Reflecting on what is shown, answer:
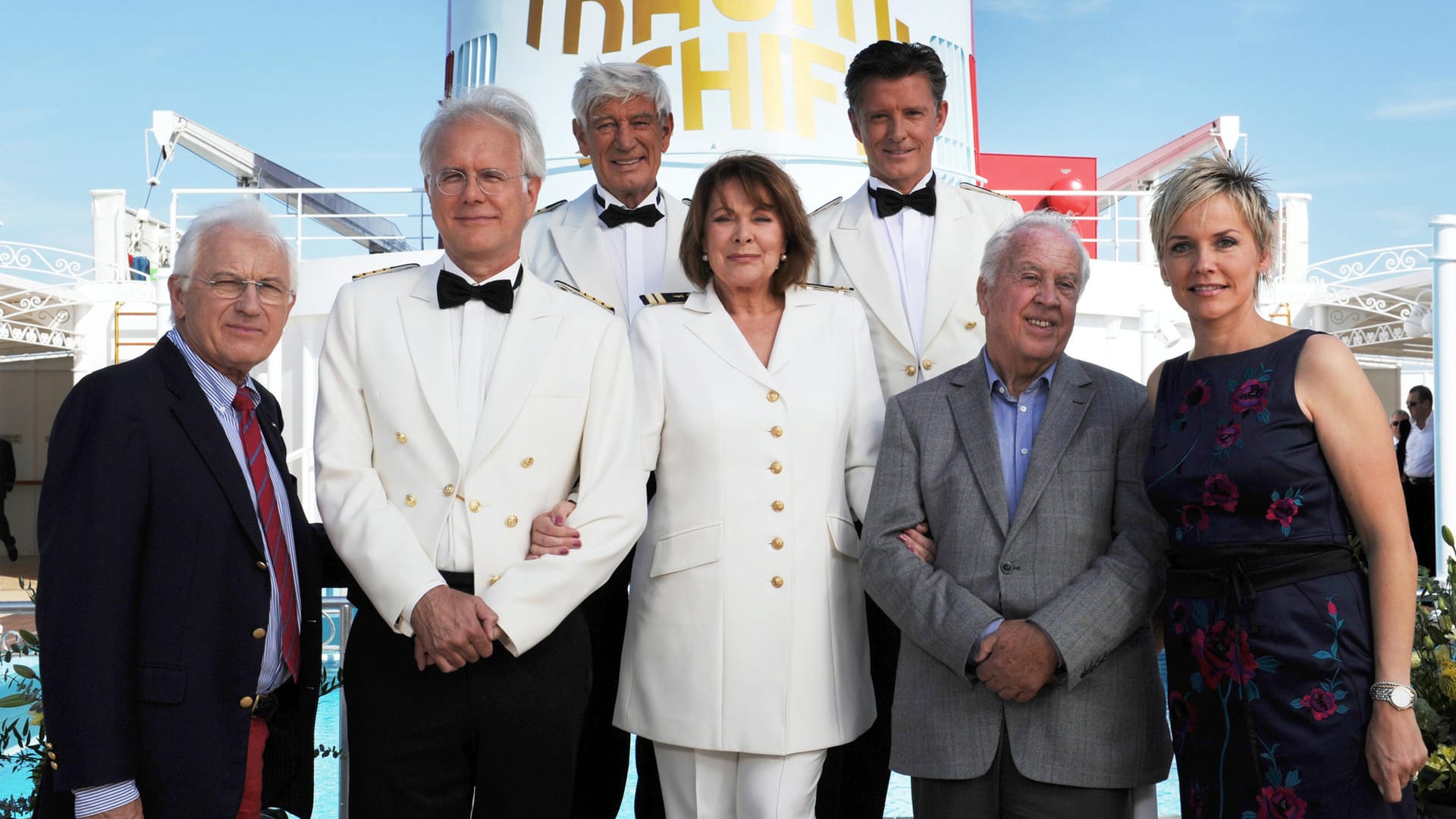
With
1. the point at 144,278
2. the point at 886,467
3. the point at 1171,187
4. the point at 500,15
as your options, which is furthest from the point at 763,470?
the point at 144,278

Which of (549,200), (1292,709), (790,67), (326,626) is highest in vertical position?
(790,67)

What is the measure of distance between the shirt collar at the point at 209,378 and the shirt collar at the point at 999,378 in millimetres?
1682

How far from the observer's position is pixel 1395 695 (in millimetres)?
2096

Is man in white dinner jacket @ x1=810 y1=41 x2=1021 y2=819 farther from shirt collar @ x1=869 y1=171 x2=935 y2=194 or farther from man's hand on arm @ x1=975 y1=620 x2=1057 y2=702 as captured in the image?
man's hand on arm @ x1=975 y1=620 x2=1057 y2=702

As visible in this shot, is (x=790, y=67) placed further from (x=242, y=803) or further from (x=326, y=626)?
(x=242, y=803)

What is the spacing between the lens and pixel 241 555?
2.26m

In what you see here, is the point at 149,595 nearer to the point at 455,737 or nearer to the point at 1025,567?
the point at 455,737

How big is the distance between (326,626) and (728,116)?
4.12 metres

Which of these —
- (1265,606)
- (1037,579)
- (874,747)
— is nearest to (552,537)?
(1037,579)

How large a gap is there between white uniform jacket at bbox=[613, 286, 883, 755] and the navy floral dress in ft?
2.45

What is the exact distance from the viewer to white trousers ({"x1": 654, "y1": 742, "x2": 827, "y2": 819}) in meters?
2.60

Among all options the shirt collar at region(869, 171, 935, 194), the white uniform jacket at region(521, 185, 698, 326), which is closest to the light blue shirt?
the shirt collar at region(869, 171, 935, 194)

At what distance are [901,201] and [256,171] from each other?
15.1 metres

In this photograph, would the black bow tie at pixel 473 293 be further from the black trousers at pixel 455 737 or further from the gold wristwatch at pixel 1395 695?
the gold wristwatch at pixel 1395 695
